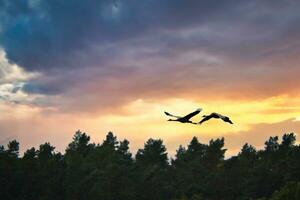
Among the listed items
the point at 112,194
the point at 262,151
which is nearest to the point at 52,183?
the point at 112,194

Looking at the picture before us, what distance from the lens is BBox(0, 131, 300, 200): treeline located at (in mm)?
85500

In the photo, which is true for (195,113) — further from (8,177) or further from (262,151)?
(262,151)

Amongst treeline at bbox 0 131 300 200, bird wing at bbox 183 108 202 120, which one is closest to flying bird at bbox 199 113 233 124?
bird wing at bbox 183 108 202 120

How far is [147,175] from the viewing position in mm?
91438

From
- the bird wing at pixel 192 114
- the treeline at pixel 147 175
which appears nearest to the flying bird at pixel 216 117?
the bird wing at pixel 192 114

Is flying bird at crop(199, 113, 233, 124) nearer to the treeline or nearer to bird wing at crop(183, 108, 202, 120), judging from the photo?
bird wing at crop(183, 108, 202, 120)

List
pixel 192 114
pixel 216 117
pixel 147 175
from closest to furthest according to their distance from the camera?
pixel 216 117, pixel 192 114, pixel 147 175

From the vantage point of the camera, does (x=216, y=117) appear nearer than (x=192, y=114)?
Yes

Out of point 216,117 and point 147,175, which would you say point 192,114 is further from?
point 147,175

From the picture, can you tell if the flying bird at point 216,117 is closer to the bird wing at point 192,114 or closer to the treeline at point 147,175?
the bird wing at point 192,114

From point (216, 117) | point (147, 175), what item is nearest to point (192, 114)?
point (216, 117)

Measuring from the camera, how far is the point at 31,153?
334 feet

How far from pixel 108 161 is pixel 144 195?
9.94 metres

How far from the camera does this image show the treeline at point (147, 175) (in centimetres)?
8550
